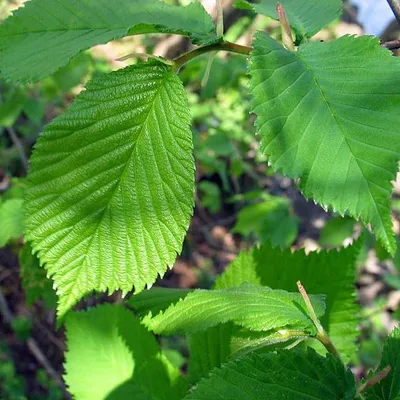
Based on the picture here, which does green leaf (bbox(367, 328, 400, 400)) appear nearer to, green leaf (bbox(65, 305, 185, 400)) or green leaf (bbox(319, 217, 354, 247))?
green leaf (bbox(65, 305, 185, 400))

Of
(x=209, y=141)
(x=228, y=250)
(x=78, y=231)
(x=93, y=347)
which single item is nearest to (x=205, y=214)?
(x=228, y=250)

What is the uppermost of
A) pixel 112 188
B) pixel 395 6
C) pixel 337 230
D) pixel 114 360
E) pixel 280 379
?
pixel 395 6

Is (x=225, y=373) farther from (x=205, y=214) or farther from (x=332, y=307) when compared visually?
(x=205, y=214)

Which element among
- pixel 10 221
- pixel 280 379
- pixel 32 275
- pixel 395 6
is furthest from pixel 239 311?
pixel 10 221

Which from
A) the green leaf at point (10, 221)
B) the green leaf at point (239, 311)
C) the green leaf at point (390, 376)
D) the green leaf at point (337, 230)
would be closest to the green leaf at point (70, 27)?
the green leaf at point (239, 311)

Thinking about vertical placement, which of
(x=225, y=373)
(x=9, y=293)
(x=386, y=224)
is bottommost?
(x=9, y=293)

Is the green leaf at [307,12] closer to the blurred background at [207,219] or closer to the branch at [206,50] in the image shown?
the branch at [206,50]

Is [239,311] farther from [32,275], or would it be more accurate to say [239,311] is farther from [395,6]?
[32,275]
